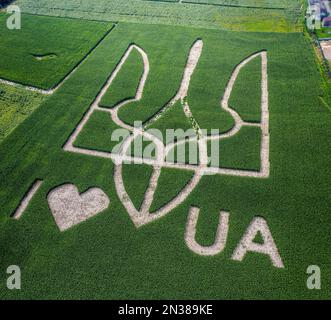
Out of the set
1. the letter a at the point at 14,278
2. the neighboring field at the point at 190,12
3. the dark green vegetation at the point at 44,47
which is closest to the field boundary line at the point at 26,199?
the letter a at the point at 14,278

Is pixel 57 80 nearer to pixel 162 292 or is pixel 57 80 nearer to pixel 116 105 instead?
pixel 116 105

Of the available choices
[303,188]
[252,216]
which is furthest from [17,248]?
[303,188]

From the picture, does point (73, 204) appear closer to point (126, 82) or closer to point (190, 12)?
point (126, 82)

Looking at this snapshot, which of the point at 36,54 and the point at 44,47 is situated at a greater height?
the point at 44,47

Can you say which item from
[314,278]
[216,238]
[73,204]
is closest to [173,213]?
[216,238]

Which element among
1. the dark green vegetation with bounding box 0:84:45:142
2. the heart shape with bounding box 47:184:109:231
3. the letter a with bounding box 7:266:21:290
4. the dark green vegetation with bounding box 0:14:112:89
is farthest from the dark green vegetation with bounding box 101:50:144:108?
the letter a with bounding box 7:266:21:290

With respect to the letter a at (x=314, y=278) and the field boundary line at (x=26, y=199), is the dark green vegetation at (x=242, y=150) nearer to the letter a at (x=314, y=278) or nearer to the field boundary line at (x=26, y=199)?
the letter a at (x=314, y=278)
